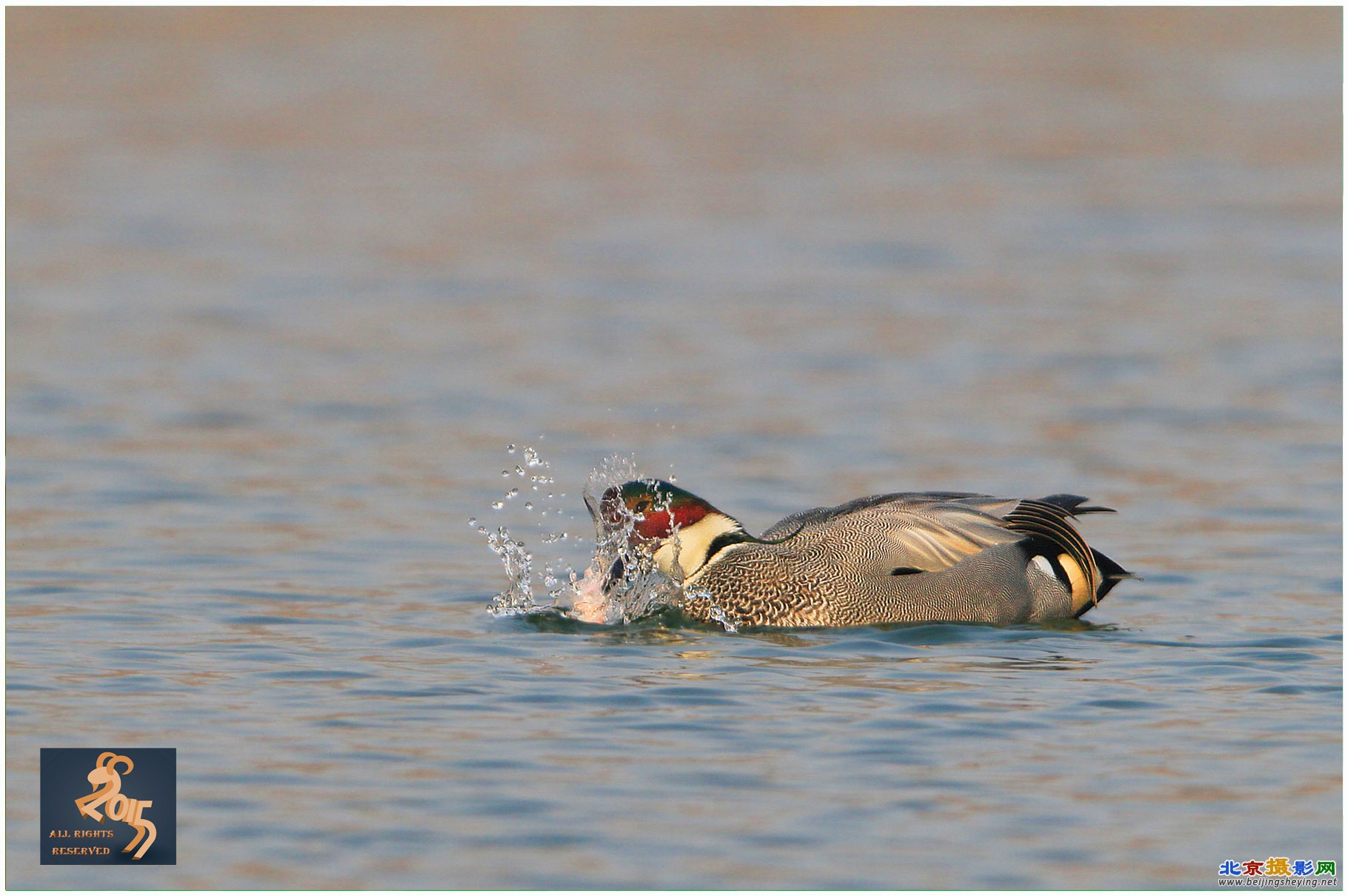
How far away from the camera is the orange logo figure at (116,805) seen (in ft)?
20.6

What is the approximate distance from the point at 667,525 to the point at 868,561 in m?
0.87

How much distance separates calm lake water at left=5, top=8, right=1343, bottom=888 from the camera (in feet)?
21.4

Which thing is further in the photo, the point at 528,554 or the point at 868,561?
the point at 528,554

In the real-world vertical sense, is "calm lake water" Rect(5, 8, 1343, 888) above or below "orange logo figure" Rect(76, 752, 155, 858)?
above

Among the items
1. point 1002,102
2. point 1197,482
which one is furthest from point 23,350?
point 1002,102

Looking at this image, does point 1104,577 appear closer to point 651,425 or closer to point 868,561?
point 868,561

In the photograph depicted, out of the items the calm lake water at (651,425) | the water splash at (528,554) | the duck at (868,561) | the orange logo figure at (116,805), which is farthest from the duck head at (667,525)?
the orange logo figure at (116,805)

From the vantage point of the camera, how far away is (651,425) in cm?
1267

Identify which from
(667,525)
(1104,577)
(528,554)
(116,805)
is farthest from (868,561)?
(116,805)

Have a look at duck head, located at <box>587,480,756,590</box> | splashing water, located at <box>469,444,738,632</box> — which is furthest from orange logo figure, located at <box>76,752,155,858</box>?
duck head, located at <box>587,480,756,590</box>

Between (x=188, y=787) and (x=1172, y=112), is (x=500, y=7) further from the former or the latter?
(x=188, y=787)

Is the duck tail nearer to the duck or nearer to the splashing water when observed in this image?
the duck

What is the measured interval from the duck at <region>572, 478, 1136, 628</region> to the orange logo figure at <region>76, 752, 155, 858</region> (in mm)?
2691

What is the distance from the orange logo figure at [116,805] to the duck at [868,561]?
269 cm
